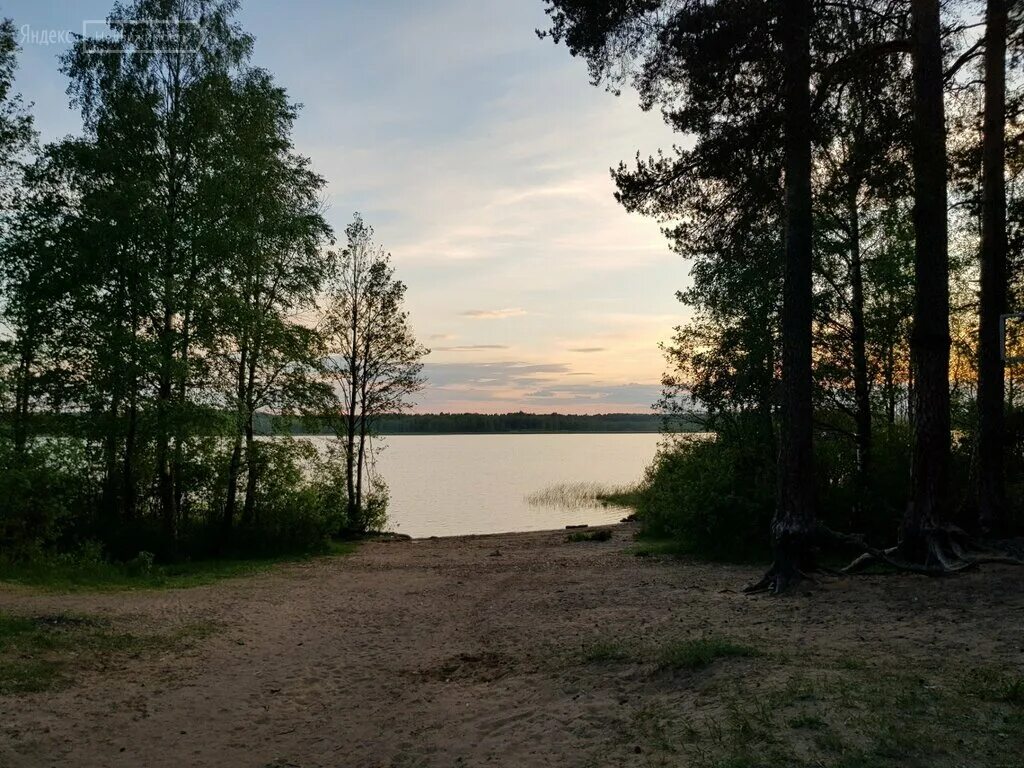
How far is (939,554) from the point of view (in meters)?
10.5

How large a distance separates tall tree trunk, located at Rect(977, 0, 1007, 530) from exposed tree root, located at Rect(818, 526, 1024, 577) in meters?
1.64

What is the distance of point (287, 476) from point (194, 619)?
9393 mm

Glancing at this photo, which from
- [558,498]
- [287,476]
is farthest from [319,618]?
[558,498]

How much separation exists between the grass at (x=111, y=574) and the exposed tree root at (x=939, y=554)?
1166 centimetres

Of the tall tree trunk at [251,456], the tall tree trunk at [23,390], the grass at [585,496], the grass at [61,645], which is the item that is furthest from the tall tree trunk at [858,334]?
the grass at [585,496]

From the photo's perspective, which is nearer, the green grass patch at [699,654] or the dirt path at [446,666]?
the dirt path at [446,666]

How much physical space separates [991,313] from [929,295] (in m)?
2.77

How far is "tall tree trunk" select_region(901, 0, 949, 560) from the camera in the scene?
10.6 metres

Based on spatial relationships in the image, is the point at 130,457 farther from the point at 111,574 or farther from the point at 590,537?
the point at 590,537

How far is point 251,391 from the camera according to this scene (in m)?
19.5

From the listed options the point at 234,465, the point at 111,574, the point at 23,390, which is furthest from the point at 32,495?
the point at 234,465

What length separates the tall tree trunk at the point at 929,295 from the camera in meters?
10.6

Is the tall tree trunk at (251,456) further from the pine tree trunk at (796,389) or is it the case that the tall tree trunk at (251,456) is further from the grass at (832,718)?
the grass at (832,718)

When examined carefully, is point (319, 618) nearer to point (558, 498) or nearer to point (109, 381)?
point (109, 381)
